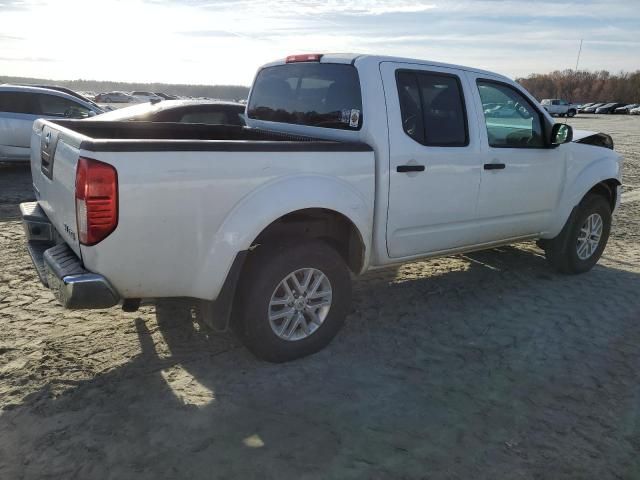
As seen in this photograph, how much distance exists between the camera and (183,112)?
24.7ft

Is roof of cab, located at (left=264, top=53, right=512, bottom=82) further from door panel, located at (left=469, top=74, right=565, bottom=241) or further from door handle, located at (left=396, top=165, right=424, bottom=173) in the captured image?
door handle, located at (left=396, top=165, right=424, bottom=173)

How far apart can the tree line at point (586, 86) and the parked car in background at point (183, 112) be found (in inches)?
3096

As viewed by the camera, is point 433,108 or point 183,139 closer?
point 433,108

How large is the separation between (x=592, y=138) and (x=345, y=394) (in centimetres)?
423

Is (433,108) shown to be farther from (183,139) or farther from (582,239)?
(582,239)

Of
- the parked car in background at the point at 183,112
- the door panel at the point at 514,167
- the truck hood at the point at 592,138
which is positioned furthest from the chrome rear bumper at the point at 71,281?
the truck hood at the point at 592,138

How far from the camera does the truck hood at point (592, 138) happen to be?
5688 millimetres

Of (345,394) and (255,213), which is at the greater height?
(255,213)

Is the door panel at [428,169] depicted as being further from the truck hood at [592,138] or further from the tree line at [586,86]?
the tree line at [586,86]

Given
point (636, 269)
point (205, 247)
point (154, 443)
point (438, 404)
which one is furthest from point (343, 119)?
point (636, 269)

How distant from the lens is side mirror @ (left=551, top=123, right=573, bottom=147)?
4.98 meters

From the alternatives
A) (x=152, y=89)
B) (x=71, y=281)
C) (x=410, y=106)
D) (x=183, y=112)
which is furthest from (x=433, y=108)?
(x=152, y=89)

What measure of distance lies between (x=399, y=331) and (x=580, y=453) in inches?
64.1

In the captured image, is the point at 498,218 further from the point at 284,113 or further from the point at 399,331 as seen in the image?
the point at 284,113
